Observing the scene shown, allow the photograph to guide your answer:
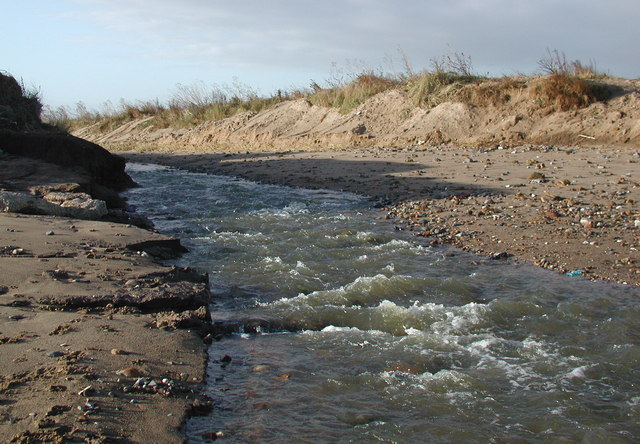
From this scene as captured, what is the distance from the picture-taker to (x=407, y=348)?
4.73 meters

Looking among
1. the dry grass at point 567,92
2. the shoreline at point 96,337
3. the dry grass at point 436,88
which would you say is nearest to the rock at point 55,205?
the shoreline at point 96,337

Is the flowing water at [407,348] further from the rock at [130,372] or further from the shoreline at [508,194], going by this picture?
the shoreline at [508,194]

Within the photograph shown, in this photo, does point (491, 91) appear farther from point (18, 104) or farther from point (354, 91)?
point (18, 104)

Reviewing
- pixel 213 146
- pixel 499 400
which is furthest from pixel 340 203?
pixel 213 146

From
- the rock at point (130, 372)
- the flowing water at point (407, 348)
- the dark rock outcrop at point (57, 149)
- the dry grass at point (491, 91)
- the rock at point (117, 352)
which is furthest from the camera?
the dry grass at point (491, 91)

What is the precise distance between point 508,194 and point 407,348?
5704mm

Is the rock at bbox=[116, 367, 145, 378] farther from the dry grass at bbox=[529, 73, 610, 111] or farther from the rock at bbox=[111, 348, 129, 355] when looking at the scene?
the dry grass at bbox=[529, 73, 610, 111]

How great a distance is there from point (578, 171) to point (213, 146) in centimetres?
1532

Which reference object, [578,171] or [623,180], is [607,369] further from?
[578,171]

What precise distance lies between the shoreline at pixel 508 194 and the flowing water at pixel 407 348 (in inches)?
23.0

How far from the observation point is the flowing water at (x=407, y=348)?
362 centimetres

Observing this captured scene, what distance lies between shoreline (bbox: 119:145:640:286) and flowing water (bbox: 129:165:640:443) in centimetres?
58

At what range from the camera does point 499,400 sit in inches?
154

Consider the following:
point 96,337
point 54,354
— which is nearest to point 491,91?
point 96,337
